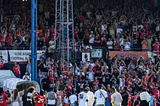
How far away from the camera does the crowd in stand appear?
27.0m

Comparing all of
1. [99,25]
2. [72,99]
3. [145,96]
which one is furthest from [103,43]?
[145,96]

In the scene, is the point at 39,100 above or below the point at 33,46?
below

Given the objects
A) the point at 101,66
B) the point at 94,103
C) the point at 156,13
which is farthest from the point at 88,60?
the point at 156,13

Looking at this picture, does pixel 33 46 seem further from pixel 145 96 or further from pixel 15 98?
pixel 15 98

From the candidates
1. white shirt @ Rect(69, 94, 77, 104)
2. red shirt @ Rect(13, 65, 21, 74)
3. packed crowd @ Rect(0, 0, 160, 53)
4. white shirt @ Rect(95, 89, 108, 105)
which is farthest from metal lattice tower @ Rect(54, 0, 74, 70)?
white shirt @ Rect(95, 89, 108, 105)

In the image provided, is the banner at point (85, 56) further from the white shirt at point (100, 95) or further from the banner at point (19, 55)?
the white shirt at point (100, 95)

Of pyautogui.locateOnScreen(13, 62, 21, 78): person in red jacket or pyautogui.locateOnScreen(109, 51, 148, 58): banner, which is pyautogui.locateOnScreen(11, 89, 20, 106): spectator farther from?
pyautogui.locateOnScreen(109, 51, 148, 58): banner

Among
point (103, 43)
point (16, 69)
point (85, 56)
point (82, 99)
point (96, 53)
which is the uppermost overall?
point (103, 43)

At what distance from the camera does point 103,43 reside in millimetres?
32250

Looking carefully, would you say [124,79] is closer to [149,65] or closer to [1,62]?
[149,65]

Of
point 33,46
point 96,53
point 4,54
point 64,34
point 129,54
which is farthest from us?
point 129,54

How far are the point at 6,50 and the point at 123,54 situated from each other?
6.68 meters

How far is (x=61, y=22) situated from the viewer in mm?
29750

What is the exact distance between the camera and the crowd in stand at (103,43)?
27.0 metres
